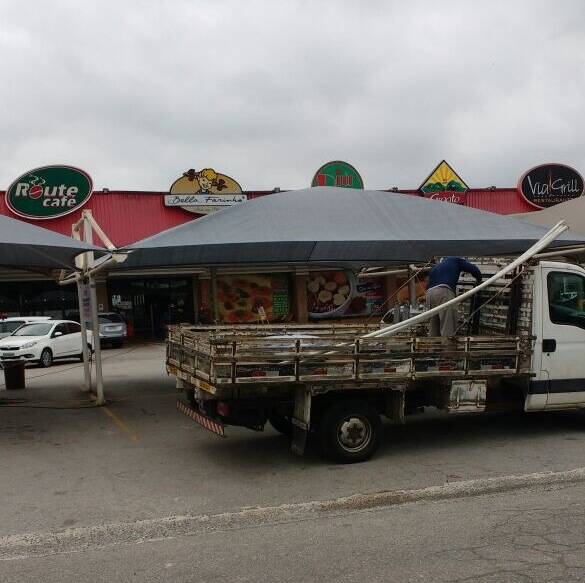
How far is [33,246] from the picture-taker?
9398 mm

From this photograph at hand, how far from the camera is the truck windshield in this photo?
7.93 meters

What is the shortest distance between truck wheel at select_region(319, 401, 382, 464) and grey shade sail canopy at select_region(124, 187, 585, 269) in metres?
3.40

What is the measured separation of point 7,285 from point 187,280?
8053mm

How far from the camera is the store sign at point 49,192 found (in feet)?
90.7

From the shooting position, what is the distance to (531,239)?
10578 millimetres

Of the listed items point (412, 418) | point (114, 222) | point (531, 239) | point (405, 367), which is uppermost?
point (114, 222)

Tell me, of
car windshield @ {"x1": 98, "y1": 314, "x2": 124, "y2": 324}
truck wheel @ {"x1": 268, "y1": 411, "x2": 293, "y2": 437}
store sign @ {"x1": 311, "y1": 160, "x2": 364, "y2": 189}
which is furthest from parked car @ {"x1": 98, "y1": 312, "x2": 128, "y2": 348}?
truck wheel @ {"x1": 268, "y1": 411, "x2": 293, "y2": 437}

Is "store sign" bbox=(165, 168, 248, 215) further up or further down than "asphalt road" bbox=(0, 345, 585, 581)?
further up

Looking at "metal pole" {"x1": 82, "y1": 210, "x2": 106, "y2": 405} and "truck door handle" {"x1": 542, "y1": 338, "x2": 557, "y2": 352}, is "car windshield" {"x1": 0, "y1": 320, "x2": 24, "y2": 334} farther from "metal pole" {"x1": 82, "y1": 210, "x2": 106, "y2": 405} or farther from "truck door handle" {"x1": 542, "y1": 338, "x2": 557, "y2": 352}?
"truck door handle" {"x1": 542, "y1": 338, "x2": 557, "y2": 352}

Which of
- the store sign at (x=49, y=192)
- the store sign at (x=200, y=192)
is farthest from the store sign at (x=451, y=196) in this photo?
the store sign at (x=49, y=192)

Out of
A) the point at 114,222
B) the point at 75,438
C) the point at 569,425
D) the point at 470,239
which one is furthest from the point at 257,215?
the point at 114,222

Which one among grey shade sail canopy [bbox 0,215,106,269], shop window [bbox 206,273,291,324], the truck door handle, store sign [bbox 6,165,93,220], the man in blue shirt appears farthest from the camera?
shop window [bbox 206,273,291,324]

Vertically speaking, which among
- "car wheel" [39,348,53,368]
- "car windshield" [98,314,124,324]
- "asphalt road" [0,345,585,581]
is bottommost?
"car wheel" [39,348,53,368]

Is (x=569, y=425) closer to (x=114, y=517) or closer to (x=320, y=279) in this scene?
(x=114, y=517)
